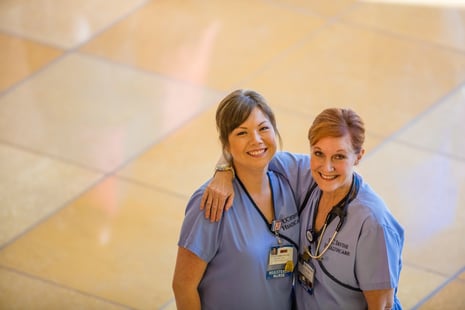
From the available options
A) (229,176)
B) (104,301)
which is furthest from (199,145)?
(229,176)

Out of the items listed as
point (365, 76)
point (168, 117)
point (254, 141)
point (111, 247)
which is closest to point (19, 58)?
point (168, 117)

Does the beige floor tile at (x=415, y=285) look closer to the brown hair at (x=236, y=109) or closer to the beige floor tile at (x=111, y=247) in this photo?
the beige floor tile at (x=111, y=247)

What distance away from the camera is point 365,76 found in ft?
22.3

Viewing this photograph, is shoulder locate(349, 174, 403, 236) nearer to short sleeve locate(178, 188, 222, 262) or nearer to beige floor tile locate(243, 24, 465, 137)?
short sleeve locate(178, 188, 222, 262)

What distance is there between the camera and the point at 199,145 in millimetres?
6129

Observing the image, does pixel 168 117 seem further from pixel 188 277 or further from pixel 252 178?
pixel 188 277

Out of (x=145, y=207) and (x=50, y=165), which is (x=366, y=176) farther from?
(x=50, y=165)

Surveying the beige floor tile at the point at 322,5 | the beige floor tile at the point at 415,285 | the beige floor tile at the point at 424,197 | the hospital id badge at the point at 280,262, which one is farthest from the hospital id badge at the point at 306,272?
the beige floor tile at the point at 322,5

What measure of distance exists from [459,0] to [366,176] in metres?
2.62

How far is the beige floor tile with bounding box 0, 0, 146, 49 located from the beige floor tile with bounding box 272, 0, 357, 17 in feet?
3.81

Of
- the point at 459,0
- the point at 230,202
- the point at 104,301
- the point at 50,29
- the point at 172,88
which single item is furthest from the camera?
the point at 459,0

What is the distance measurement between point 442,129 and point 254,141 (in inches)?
110

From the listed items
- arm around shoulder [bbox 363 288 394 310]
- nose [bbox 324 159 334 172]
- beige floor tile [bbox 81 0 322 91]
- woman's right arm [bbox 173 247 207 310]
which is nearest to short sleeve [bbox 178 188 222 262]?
woman's right arm [bbox 173 247 207 310]

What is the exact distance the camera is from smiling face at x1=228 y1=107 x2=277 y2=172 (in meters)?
3.78
